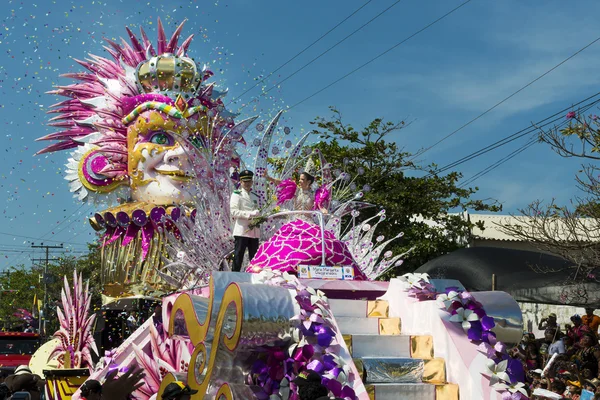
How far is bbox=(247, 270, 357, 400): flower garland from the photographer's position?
5.12 metres

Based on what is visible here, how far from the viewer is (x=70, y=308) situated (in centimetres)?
1073

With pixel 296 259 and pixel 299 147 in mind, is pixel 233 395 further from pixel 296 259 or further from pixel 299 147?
pixel 299 147

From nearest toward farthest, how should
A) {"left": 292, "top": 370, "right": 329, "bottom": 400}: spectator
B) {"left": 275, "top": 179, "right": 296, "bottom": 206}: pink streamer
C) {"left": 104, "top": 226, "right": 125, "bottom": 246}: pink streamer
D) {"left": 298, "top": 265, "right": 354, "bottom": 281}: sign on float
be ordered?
{"left": 292, "top": 370, "right": 329, "bottom": 400}: spectator, {"left": 298, "top": 265, "right": 354, "bottom": 281}: sign on float, {"left": 275, "top": 179, "right": 296, "bottom": 206}: pink streamer, {"left": 104, "top": 226, "right": 125, "bottom": 246}: pink streamer

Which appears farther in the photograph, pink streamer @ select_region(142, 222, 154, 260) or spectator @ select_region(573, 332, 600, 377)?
pink streamer @ select_region(142, 222, 154, 260)

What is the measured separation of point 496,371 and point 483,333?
413 millimetres

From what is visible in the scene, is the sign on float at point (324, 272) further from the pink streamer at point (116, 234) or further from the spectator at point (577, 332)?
the pink streamer at point (116, 234)

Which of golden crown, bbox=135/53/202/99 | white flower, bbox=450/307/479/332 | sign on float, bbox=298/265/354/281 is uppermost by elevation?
golden crown, bbox=135/53/202/99

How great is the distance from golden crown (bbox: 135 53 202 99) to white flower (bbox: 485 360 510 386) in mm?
10517

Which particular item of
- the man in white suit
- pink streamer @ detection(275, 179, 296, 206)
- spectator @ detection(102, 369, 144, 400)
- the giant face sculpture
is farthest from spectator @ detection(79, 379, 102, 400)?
the giant face sculpture

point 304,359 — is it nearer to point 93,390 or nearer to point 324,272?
point 93,390

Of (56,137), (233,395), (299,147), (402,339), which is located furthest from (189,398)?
(56,137)

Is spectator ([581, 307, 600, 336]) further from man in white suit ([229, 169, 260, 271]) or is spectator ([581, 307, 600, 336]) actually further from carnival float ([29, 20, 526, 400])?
man in white suit ([229, 169, 260, 271])

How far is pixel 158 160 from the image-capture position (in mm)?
14789

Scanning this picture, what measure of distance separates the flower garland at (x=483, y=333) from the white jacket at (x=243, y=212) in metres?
2.82
